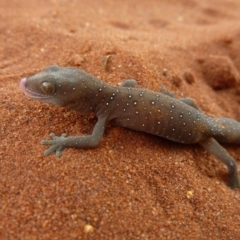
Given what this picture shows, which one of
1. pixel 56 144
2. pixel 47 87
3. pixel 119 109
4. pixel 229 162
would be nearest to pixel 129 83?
pixel 119 109

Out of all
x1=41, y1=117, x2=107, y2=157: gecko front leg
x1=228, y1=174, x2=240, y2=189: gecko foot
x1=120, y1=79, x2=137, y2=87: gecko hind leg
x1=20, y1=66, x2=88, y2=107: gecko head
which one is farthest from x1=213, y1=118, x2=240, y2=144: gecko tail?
x1=20, y1=66, x2=88, y2=107: gecko head

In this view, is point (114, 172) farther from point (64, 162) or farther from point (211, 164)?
point (211, 164)

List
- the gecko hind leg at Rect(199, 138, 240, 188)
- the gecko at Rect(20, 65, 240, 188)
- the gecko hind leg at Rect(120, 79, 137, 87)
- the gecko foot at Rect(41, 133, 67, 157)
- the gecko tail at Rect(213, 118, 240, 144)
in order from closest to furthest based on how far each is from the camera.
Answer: the gecko foot at Rect(41, 133, 67, 157) → the gecko at Rect(20, 65, 240, 188) → the gecko hind leg at Rect(199, 138, 240, 188) → the gecko hind leg at Rect(120, 79, 137, 87) → the gecko tail at Rect(213, 118, 240, 144)

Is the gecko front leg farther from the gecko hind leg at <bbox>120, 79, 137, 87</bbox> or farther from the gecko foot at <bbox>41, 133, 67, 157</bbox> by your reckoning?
the gecko hind leg at <bbox>120, 79, 137, 87</bbox>

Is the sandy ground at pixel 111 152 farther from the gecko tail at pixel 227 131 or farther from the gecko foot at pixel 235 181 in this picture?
the gecko tail at pixel 227 131

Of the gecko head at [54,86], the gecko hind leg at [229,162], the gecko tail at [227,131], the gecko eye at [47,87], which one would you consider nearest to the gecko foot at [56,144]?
the gecko head at [54,86]

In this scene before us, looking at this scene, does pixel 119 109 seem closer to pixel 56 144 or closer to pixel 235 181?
pixel 56 144
